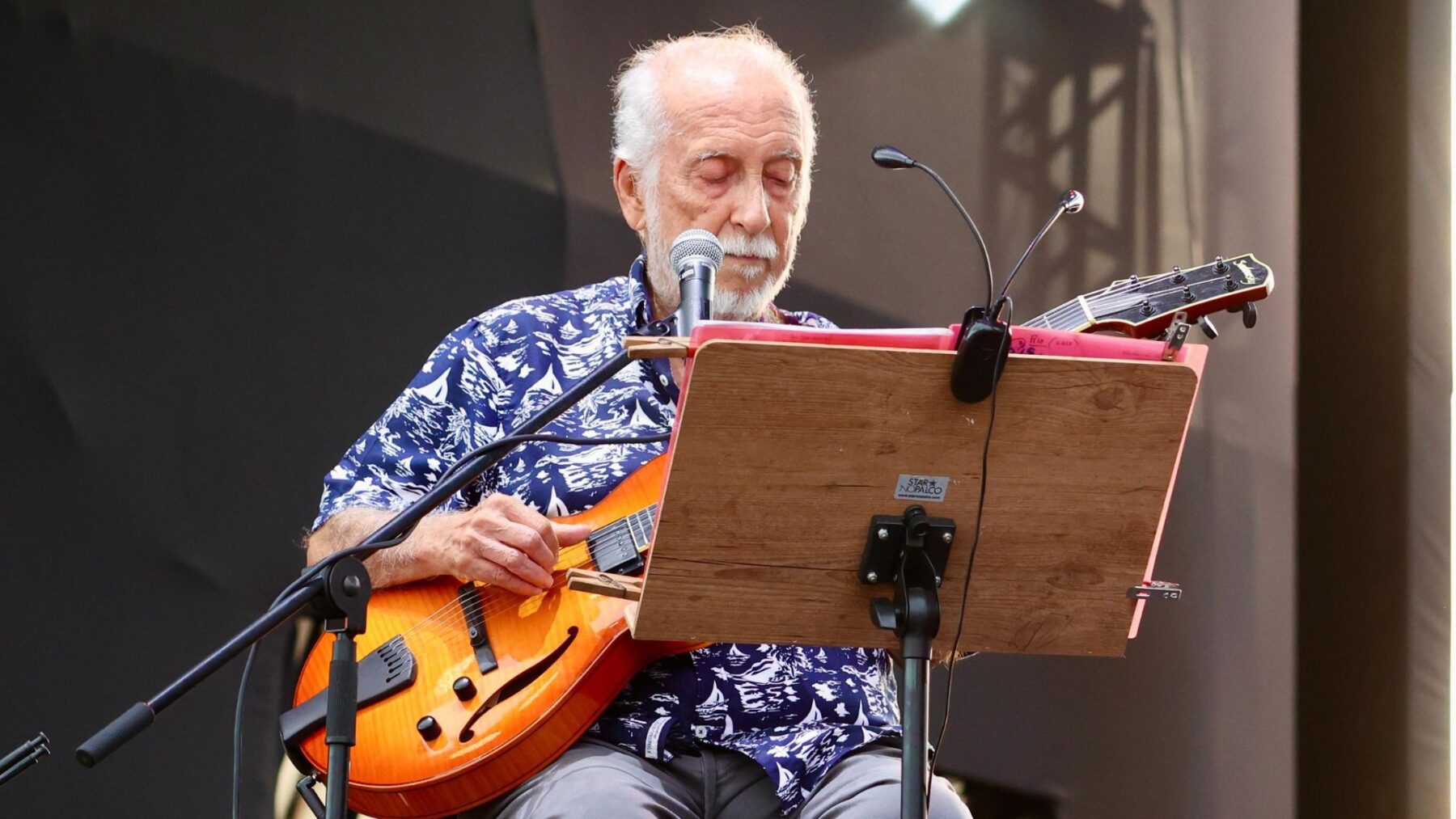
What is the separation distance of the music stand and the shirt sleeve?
70 cm

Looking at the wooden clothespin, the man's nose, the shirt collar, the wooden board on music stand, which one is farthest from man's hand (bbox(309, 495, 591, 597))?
the man's nose

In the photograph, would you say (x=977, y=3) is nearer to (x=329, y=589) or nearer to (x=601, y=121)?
(x=601, y=121)

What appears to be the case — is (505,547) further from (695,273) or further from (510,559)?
(695,273)

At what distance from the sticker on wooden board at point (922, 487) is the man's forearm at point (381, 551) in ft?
2.44

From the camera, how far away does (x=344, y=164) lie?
2.72m

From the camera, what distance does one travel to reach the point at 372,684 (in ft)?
5.82

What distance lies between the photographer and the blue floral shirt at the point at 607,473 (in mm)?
1757

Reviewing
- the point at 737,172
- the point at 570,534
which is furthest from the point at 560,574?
the point at 737,172

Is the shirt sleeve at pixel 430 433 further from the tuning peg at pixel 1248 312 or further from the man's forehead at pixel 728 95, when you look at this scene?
the tuning peg at pixel 1248 312

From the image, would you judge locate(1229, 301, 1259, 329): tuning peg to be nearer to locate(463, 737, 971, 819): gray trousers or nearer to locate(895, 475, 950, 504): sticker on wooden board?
locate(895, 475, 950, 504): sticker on wooden board

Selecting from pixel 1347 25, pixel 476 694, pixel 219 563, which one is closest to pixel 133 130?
pixel 219 563

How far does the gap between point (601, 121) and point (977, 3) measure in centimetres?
95

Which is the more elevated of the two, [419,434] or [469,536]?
[419,434]

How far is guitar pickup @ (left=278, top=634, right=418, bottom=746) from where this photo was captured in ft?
5.64
